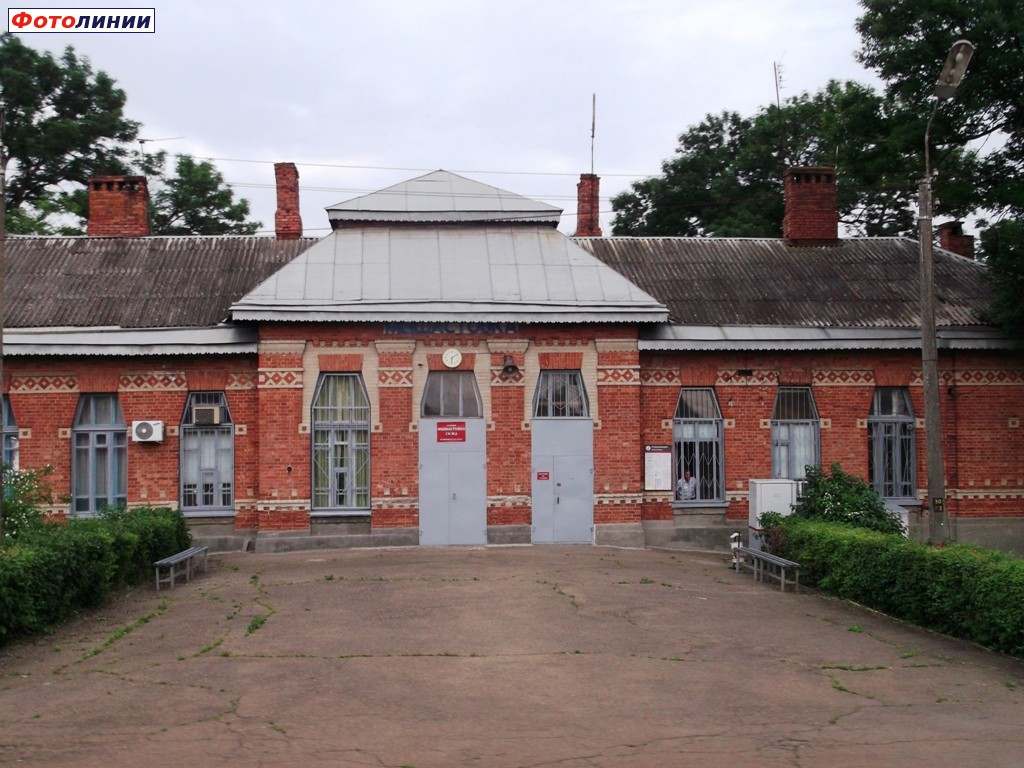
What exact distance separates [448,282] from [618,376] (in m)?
3.65

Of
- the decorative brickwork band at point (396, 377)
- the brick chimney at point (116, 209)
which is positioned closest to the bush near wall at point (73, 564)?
the decorative brickwork band at point (396, 377)

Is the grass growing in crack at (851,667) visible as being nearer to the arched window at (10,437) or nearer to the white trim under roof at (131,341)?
the white trim under roof at (131,341)

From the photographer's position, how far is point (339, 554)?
63.1ft

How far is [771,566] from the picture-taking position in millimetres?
17203

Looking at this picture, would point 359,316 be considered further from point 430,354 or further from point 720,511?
point 720,511

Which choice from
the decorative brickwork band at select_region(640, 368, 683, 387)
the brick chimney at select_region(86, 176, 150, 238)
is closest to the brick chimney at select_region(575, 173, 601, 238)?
the decorative brickwork band at select_region(640, 368, 683, 387)

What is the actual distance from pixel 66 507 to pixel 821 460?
1446cm

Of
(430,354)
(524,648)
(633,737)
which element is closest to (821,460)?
(430,354)

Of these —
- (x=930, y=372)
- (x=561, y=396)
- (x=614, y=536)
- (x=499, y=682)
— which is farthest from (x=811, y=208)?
(x=499, y=682)

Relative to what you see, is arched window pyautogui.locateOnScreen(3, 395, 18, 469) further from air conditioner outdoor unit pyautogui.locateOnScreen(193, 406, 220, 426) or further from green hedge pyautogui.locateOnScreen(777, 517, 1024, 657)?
green hedge pyautogui.locateOnScreen(777, 517, 1024, 657)

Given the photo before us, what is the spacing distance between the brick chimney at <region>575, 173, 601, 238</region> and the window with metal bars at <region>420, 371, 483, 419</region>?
25.5ft

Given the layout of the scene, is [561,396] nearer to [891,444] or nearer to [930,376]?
[891,444]

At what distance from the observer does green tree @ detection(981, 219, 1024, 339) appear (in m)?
19.6

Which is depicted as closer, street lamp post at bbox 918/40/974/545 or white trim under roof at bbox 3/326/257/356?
street lamp post at bbox 918/40/974/545
